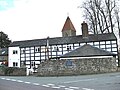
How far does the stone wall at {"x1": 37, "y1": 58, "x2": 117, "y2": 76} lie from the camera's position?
34.2m

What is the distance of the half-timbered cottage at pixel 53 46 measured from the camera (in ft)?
159

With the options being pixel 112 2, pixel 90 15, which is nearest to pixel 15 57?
pixel 90 15

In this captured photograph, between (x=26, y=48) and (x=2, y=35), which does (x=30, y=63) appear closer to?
(x=26, y=48)

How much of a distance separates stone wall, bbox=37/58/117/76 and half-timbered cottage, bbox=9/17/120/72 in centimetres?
875

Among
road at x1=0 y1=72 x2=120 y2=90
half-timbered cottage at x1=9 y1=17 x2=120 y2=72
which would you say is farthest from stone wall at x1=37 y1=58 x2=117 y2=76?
road at x1=0 y1=72 x2=120 y2=90

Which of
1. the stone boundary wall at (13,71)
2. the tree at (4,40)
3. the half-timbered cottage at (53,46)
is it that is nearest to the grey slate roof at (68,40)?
the half-timbered cottage at (53,46)

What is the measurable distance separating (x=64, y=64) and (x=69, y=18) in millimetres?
39442

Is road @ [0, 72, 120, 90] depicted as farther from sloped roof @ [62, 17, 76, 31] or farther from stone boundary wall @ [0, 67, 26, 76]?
sloped roof @ [62, 17, 76, 31]

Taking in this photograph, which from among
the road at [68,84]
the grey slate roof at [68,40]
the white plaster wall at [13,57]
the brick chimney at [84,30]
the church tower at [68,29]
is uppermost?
the church tower at [68,29]

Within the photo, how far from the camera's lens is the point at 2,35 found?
96.5 metres

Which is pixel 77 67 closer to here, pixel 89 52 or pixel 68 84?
pixel 89 52

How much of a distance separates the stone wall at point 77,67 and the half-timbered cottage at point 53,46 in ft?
28.7

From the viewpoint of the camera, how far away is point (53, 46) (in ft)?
179

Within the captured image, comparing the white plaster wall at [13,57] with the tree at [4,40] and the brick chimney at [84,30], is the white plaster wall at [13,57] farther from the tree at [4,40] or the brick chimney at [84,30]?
the tree at [4,40]
